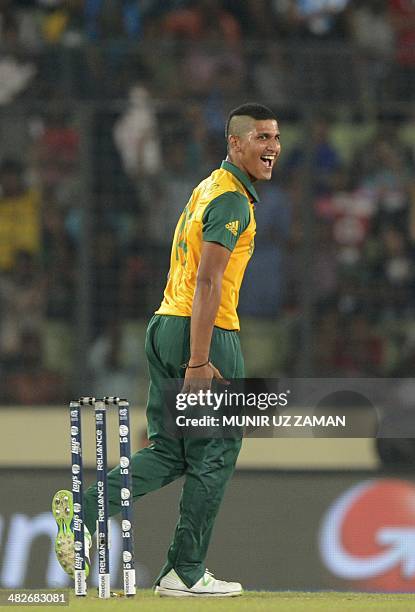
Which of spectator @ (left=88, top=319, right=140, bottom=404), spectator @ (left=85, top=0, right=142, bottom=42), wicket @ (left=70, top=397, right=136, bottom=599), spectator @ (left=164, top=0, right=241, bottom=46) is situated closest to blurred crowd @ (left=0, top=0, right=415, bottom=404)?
spectator @ (left=88, top=319, right=140, bottom=404)

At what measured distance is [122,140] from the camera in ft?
26.2

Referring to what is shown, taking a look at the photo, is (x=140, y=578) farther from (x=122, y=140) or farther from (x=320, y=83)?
(x=320, y=83)

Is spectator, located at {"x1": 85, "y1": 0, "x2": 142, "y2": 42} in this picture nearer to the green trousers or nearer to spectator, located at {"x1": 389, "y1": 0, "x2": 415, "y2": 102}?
spectator, located at {"x1": 389, "y1": 0, "x2": 415, "y2": 102}

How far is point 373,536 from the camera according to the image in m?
6.56

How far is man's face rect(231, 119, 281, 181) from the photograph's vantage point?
15.8 feet

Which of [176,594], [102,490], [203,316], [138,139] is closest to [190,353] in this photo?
[203,316]

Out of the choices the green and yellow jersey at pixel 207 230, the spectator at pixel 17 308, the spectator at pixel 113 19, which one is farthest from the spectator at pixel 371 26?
the green and yellow jersey at pixel 207 230

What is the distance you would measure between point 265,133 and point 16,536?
2.72m

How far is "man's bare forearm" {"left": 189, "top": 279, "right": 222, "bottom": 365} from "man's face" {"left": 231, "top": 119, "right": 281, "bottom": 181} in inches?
19.2

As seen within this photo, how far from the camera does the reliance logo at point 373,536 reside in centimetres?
647

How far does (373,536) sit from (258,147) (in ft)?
7.94

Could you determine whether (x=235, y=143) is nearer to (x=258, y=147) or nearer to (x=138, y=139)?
(x=258, y=147)

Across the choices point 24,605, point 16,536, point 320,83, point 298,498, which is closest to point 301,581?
point 298,498

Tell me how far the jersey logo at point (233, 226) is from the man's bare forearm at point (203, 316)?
0.17 m
